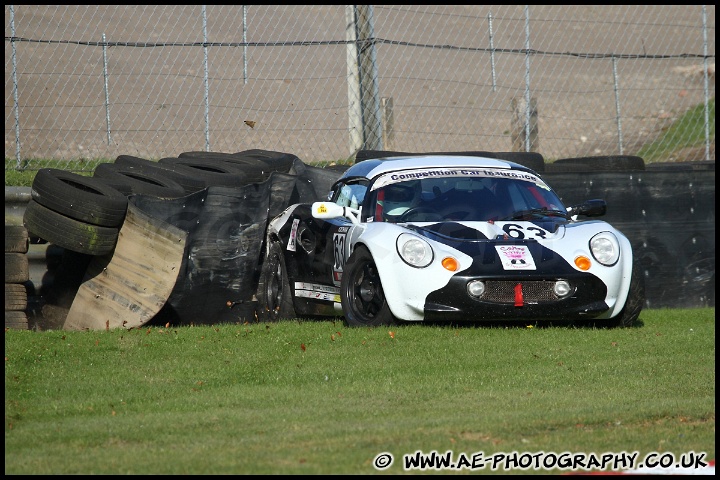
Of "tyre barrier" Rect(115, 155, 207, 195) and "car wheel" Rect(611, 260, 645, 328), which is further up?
"tyre barrier" Rect(115, 155, 207, 195)

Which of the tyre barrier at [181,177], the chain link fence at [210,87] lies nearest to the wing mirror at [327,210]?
the tyre barrier at [181,177]

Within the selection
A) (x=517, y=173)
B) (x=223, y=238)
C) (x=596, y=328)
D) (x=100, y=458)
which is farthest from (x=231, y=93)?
(x=100, y=458)

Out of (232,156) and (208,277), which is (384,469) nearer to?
(208,277)

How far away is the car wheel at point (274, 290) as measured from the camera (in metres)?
9.69

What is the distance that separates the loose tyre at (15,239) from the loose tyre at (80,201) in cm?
29

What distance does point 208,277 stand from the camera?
974 centimetres

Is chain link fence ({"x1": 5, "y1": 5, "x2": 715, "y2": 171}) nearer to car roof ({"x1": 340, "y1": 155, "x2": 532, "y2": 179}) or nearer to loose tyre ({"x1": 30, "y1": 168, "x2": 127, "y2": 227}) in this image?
car roof ({"x1": 340, "y1": 155, "x2": 532, "y2": 179})

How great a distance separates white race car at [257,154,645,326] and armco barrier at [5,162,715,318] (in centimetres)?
163

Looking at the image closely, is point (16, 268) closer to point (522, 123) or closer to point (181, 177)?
point (181, 177)

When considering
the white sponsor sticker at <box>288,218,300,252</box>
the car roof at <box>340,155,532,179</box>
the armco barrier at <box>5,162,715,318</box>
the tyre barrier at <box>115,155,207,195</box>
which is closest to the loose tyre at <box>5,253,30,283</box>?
the tyre barrier at <box>115,155,207,195</box>

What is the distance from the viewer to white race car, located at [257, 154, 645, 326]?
8.00 m

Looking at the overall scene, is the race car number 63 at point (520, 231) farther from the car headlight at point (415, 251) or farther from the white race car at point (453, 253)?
the car headlight at point (415, 251)

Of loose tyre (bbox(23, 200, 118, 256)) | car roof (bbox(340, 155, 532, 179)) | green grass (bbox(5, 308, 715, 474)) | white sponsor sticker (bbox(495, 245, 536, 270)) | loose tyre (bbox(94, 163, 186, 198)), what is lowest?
green grass (bbox(5, 308, 715, 474))

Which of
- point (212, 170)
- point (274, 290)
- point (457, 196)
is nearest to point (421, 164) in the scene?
point (457, 196)
